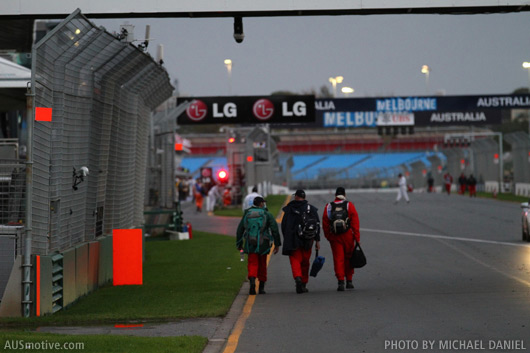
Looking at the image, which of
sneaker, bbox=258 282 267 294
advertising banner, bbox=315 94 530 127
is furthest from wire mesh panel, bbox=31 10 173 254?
advertising banner, bbox=315 94 530 127

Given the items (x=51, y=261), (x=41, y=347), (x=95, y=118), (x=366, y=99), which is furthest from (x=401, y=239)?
(x=366, y=99)

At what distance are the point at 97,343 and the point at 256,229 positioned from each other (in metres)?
5.23

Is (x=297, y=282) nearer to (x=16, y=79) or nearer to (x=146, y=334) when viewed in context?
(x=146, y=334)

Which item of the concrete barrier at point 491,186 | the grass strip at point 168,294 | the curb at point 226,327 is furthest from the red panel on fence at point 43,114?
the concrete barrier at point 491,186

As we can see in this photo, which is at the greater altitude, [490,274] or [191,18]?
[191,18]

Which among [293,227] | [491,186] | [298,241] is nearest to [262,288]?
[298,241]

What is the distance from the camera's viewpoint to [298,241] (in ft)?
46.3

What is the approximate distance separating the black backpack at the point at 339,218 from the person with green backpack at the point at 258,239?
830mm

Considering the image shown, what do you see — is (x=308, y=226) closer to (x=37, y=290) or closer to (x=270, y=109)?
(x=37, y=290)

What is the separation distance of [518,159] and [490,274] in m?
37.0

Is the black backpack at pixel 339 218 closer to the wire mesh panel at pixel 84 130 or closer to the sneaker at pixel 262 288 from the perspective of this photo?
the sneaker at pixel 262 288

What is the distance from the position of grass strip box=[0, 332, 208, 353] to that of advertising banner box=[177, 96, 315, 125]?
28398mm

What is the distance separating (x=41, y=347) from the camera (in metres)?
8.89

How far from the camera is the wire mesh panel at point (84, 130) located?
11.5 m
